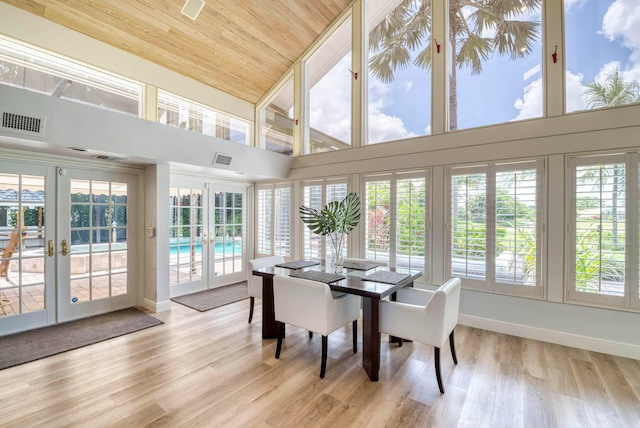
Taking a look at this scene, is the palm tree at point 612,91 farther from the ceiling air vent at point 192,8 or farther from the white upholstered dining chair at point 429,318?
the ceiling air vent at point 192,8

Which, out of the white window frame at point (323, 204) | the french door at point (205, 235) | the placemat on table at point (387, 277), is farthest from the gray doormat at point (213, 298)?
the placemat on table at point (387, 277)

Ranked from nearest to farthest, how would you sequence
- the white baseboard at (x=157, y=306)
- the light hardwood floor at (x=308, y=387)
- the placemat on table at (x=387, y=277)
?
1. the light hardwood floor at (x=308, y=387)
2. the placemat on table at (x=387, y=277)
3. the white baseboard at (x=157, y=306)

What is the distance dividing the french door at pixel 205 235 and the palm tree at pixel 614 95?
17.6ft

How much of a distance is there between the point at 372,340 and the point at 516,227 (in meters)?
2.27

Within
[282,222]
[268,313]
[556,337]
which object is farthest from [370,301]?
[282,222]

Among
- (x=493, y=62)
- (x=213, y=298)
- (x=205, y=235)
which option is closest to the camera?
(x=493, y=62)

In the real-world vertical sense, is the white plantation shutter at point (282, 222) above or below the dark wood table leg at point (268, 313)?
above

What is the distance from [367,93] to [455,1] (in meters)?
1.64

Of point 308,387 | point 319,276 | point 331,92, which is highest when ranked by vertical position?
point 331,92

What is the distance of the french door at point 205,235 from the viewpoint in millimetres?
4793

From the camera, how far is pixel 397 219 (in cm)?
420

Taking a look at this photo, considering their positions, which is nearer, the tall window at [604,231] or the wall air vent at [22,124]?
the wall air vent at [22,124]

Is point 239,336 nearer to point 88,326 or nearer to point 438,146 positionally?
point 88,326

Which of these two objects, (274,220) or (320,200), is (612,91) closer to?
(320,200)
